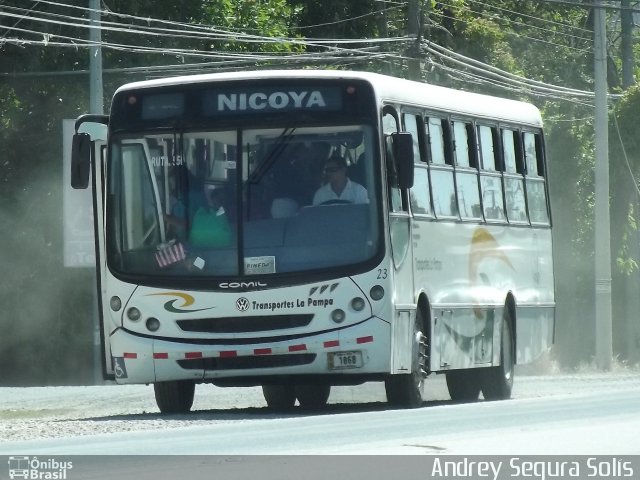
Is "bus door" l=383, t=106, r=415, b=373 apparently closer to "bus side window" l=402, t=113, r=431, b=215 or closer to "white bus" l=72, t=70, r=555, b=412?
"white bus" l=72, t=70, r=555, b=412

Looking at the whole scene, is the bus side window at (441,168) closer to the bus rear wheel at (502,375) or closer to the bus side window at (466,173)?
the bus side window at (466,173)

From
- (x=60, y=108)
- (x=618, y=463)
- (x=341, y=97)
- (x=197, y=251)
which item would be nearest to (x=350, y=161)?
(x=341, y=97)

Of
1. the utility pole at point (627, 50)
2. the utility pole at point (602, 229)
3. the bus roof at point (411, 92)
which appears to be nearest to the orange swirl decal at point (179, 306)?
the bus roof at point (411, 92)

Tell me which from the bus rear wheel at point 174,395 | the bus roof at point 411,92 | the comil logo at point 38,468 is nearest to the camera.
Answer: the comil logo at point 38,468

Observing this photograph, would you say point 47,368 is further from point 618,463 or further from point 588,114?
point 618,463

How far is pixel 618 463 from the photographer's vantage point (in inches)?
431

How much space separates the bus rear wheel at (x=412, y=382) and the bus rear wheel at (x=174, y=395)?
1.94 m

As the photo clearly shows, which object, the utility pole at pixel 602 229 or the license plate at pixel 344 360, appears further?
the utility pole at pixel 602 229

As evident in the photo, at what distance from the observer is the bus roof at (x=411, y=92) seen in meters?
16.8

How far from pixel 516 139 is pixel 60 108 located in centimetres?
1538

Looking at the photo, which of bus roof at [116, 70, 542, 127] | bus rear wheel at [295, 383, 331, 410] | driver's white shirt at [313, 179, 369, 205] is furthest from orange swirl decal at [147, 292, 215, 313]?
bus rear wheel at [295, 383, 331, 410]

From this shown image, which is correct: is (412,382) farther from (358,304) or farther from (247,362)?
(247,362)

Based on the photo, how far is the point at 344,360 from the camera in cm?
1627

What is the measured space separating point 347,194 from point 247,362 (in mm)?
1766
